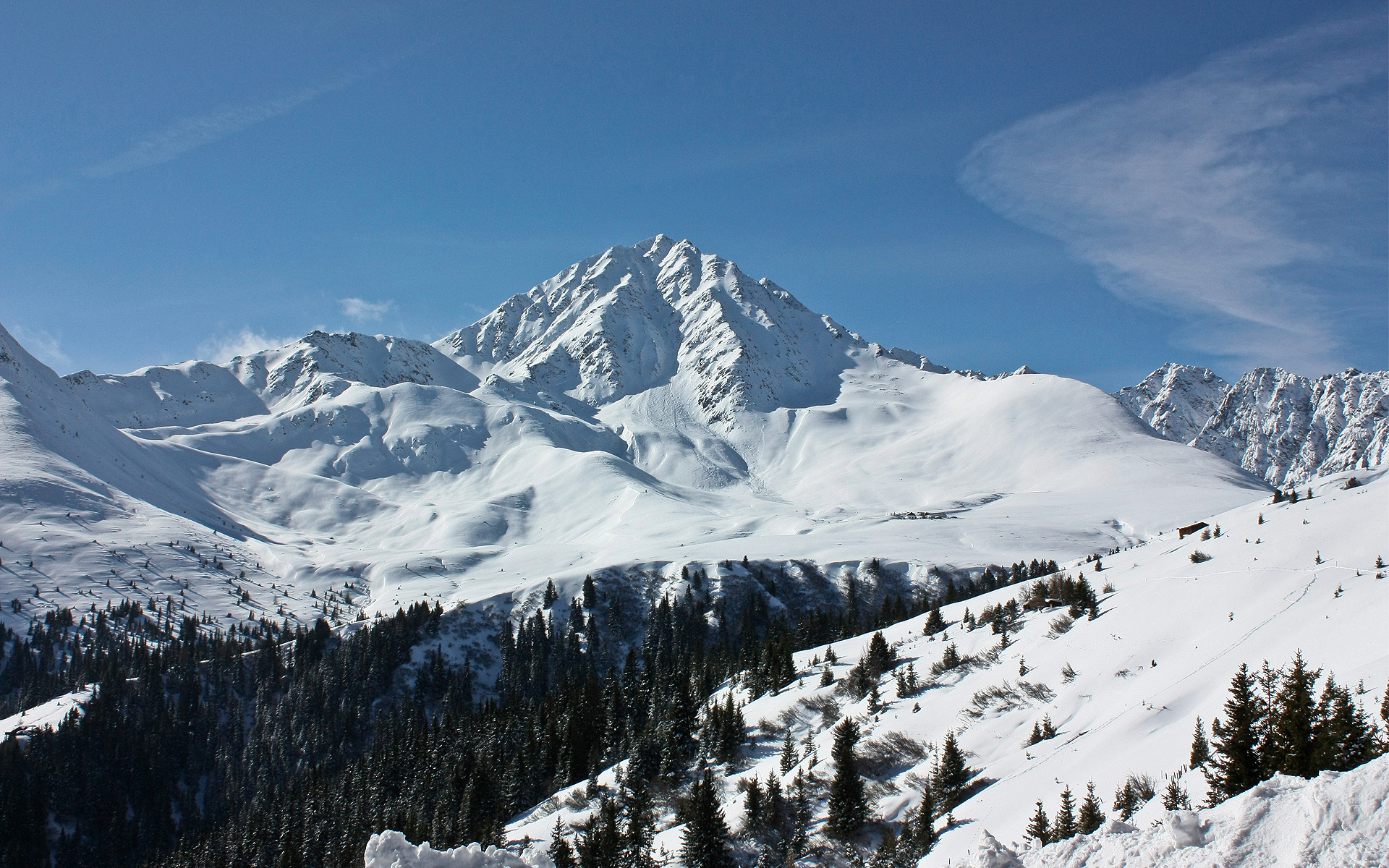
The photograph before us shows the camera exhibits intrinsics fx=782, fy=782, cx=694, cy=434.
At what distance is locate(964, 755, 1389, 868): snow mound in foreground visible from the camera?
16.3 metres

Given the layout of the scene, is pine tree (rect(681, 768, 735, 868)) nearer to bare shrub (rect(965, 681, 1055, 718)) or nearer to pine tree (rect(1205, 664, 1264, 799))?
bare shrub (rect(965, 681, 1055, 718))

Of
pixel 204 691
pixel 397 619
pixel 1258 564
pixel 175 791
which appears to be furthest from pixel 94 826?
pixel 1258 564

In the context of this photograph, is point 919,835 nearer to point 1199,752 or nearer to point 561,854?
point 1199,752

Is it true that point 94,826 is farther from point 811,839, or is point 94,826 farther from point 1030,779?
point 1030,779

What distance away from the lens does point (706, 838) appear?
1889 inches

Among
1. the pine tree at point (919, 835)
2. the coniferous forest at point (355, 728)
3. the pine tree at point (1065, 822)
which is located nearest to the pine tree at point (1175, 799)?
the pine tree at point (1065, 822)

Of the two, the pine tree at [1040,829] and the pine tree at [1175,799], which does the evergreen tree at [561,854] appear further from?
the pine tree at [1175,799]

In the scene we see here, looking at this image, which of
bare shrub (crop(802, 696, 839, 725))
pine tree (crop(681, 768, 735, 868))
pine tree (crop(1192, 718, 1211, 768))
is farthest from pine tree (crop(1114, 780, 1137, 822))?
bare shrub (crop(802, 696, 839, 725))

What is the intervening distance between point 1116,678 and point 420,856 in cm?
4207

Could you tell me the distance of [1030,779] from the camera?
41.0 m

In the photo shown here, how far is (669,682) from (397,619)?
90.5 metres

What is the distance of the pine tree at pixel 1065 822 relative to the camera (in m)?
30.7

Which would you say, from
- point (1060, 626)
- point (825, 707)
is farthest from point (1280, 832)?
point (825, 707)

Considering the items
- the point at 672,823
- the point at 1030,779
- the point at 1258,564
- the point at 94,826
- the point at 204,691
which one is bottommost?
the point at 94,826
